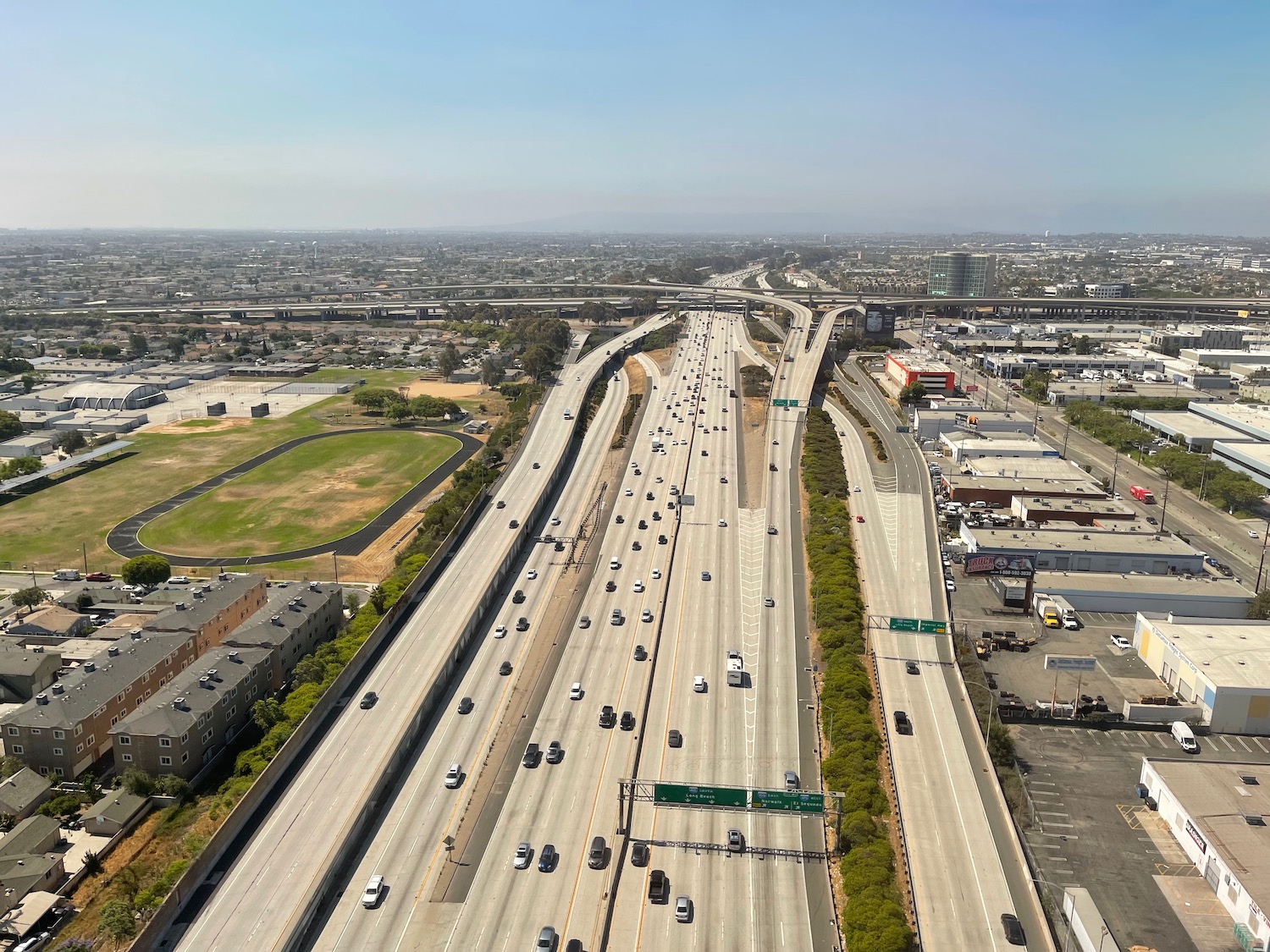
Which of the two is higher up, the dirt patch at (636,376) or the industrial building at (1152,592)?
the dirt patch at (636,376)

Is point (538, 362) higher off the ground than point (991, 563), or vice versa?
point (538, 362)

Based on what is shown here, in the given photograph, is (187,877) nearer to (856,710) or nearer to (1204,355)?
(856,710)

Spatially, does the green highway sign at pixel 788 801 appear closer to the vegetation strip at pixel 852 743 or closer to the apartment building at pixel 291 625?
the vegetation strip at pixel 852 743

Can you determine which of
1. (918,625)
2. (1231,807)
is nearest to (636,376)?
(918,625)

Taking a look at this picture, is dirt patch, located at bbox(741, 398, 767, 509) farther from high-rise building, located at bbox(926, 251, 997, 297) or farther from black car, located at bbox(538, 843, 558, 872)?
high-rise building, located at bbox(926, 251, 997, 297)

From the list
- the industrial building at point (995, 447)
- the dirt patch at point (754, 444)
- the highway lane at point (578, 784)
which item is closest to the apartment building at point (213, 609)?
the highway lane at point (578, 784)

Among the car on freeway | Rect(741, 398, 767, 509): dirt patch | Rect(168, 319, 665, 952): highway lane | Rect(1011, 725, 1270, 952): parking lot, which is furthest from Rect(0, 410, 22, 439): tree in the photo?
Rect(1011, 725, 1270, 952): parking lot

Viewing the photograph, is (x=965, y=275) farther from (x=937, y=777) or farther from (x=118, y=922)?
(x=118, y=922)
